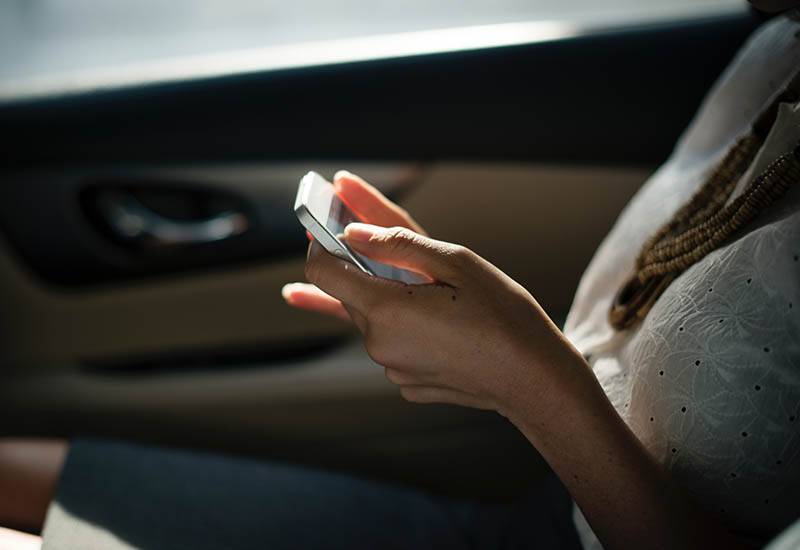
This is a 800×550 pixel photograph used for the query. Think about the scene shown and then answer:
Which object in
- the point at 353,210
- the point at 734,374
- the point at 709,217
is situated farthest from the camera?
the point at 353,210

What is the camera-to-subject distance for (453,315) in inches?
30.0

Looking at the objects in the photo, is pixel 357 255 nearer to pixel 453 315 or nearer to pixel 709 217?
pixel 453 315

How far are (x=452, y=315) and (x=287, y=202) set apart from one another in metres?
0.71

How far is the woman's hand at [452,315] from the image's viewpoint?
76 cm

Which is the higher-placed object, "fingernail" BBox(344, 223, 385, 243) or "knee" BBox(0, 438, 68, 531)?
"fingernail" BBox(344, 223, 385, 243)

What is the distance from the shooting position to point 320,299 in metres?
0.96

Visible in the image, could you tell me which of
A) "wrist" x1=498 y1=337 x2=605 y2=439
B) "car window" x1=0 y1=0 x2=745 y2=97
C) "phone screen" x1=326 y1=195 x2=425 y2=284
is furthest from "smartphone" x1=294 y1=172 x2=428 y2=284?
"car window" x1=0 y1=0 x2=745 y2=97

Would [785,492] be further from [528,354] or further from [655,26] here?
[655,26]

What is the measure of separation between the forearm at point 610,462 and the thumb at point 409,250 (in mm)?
115

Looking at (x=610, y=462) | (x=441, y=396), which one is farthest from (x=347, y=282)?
(x=610, y=462)

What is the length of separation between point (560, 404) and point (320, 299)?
0.92 feet

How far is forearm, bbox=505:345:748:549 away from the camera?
77cm

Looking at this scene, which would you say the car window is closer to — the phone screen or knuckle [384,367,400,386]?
the phone screen

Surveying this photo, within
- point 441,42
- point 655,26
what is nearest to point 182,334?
point 441,42
